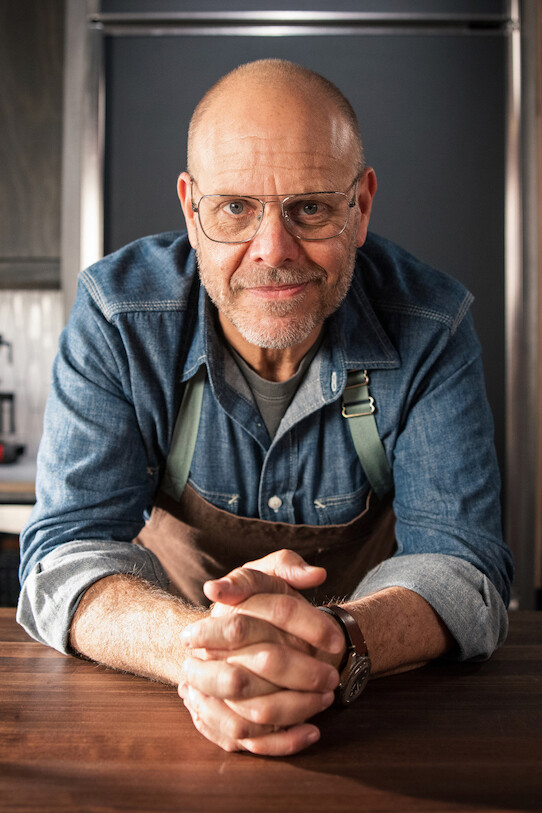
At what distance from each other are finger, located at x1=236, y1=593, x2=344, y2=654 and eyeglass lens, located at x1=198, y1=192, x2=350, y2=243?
1.85ft

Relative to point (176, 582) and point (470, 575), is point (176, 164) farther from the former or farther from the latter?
point (470, 575)

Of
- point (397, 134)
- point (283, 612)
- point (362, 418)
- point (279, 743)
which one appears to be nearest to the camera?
point (279, 743)

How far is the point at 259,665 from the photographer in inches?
30.5

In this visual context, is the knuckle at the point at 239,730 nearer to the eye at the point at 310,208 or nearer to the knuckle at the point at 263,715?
the knuckle at the point at 263,715

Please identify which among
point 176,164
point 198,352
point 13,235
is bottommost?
point 198,352

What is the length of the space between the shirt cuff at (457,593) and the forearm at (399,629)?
0.05 feet

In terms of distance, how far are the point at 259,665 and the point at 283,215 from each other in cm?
64

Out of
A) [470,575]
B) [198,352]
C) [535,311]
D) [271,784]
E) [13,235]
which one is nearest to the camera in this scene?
[271,784]

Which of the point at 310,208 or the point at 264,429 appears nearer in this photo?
the point at 310,208

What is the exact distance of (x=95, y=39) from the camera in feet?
→ 7.47

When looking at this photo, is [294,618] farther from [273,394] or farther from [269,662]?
[273,394]

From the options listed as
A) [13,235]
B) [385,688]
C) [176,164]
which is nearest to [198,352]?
[385,688]

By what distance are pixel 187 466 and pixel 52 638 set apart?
0.40 m

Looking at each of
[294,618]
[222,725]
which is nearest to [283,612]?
[294,618]
